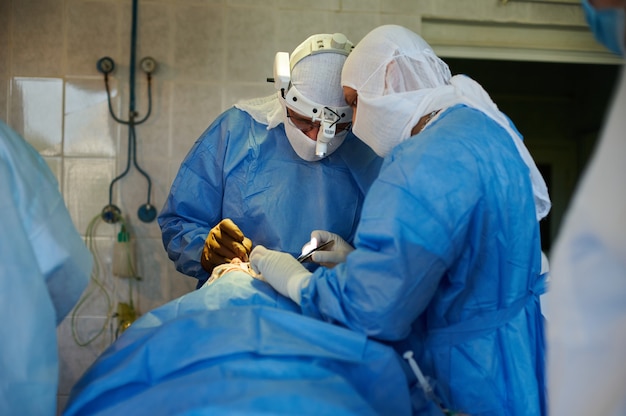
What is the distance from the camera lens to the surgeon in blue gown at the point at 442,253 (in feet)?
4.39

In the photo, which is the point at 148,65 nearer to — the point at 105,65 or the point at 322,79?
the point at 105,65

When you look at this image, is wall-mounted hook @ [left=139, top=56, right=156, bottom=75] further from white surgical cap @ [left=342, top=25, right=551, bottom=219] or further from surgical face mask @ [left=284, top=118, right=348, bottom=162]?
white surgical cap @ [left=342, top=25, right=551, bottom=219]

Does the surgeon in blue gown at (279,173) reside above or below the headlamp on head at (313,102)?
below

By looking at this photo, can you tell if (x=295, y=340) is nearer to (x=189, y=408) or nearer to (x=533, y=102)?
(x=189, y=408)

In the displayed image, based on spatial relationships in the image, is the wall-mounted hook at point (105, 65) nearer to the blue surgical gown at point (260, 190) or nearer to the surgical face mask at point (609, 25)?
the blue surgical gown at point (260, 190)

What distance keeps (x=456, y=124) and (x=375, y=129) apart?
0.90 feet

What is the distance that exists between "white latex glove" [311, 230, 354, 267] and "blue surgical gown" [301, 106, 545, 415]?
0.78ft

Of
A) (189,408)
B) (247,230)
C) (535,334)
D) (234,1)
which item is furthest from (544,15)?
(189,408)

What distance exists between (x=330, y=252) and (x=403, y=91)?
44cm

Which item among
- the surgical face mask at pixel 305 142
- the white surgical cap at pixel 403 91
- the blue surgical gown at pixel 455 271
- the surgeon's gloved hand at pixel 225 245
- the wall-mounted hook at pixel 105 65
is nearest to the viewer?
the blue surgical gown at pixel 455 271

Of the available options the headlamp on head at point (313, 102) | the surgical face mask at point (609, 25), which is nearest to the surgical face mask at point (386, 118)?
the headlamp on head at point (313, 102)

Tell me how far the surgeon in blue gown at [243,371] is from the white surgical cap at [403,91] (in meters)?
0.57

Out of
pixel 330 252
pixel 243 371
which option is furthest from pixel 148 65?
pixel 243 371

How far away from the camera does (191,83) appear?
9.53ft
